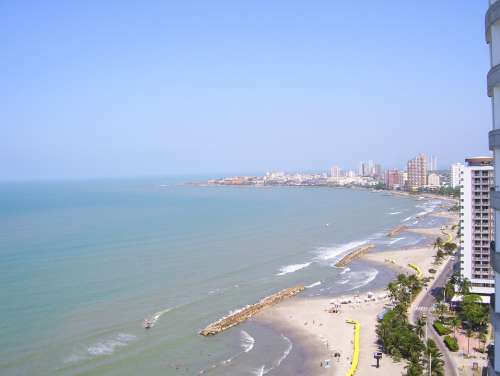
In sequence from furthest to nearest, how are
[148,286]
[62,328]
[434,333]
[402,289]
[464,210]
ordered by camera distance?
[148,286] < [402,289] < [464,210] < [62,328] < [434,333]

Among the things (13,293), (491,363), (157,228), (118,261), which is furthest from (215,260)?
(491,363)

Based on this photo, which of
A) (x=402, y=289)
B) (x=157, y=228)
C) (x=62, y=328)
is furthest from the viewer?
(x=157, y=228)

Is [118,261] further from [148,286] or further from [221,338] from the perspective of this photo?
[221,338]

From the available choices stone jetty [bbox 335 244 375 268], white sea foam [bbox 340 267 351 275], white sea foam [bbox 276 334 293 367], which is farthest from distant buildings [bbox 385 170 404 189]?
white sea foam [bbox 276 334 293 367]

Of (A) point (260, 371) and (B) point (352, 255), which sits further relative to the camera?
(B) point (352, 255)

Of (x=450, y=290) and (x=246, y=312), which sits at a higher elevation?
(x=450, y=290)

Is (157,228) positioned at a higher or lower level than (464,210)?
lower

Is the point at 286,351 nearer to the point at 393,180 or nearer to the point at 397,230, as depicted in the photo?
the point at 397,230

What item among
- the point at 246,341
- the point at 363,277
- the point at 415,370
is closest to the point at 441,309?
the point at 415,370
